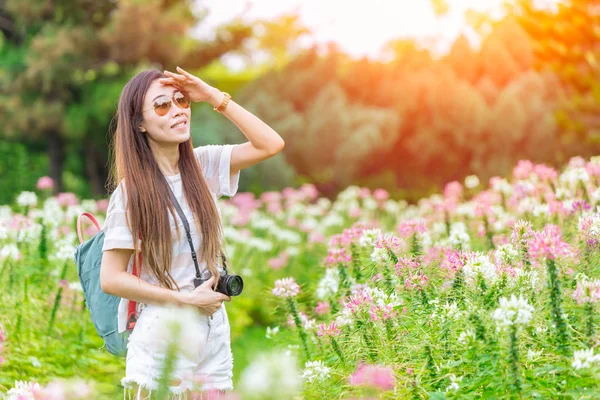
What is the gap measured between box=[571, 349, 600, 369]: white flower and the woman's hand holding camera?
46.2 inches

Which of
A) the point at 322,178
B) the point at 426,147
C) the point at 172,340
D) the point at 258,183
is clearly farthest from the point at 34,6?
the point at 172,340

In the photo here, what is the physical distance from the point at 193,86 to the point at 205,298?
82 cm

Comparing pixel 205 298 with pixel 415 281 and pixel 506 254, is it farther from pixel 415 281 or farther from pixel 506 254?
pixel 506 254

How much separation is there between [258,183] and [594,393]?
33.2 ft

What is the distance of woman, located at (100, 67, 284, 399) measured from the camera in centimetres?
250

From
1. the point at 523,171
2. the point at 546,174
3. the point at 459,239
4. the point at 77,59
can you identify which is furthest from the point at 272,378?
the point at 77,59

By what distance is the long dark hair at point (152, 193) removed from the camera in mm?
2549

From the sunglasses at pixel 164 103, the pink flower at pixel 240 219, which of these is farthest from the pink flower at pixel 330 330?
the pink flower at pixel 240 219

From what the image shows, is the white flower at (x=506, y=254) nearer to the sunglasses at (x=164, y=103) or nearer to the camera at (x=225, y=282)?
the camera at (x=225, y=282)

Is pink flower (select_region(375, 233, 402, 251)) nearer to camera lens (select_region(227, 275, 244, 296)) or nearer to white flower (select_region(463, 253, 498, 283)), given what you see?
white flower (select_region(463, 253, 498, 283))

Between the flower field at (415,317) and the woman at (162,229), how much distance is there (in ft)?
1.07

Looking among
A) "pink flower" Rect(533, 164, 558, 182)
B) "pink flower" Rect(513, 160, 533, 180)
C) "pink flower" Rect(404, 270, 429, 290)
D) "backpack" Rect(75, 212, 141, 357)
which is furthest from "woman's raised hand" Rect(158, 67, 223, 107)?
"pink flower" Rect(513, 160, 533, 180)

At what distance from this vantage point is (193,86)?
9.16 ft

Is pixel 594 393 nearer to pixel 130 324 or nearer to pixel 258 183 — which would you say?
pixel 130 324
